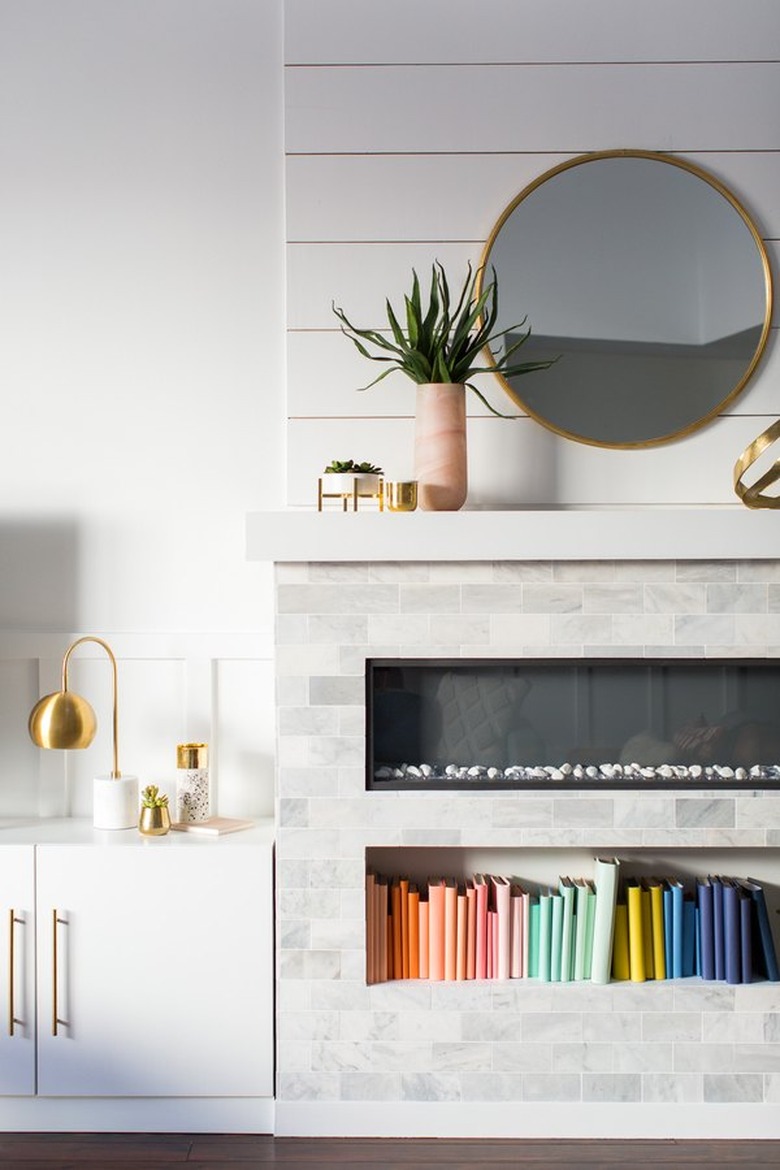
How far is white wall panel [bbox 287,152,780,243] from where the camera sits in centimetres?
276

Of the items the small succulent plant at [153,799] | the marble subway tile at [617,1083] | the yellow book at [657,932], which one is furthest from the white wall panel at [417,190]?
the marble subway tile at [617,1083]

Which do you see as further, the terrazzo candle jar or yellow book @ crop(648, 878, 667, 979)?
the terrazzo candle jar

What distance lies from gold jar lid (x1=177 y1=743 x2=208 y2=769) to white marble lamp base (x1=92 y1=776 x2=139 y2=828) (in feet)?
0.40

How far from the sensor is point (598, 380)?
9.02 ft

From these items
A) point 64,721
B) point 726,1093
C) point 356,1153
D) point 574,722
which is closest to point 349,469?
point 574,722

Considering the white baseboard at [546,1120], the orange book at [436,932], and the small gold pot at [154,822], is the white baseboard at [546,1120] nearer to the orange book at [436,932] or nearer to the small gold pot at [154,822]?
the orange book at [436,932]

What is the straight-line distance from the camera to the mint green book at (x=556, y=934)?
249 cm

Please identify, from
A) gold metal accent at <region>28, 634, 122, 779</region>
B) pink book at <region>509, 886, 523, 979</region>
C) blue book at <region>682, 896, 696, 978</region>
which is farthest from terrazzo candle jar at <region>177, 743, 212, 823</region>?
blue book at <region>682, 896, 696, 978</region>

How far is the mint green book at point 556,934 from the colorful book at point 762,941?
429mm

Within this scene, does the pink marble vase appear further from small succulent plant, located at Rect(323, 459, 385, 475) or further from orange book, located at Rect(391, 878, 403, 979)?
orange book, located at Rect(391, 878, 403, 979)

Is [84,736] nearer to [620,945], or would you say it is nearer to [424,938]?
[424,938]

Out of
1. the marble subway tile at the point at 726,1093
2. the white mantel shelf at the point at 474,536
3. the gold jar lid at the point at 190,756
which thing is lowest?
the marble subway tile at the point at 726,1093

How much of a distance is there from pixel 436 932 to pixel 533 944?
8.7 inches

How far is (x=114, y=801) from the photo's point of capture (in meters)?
2.63
